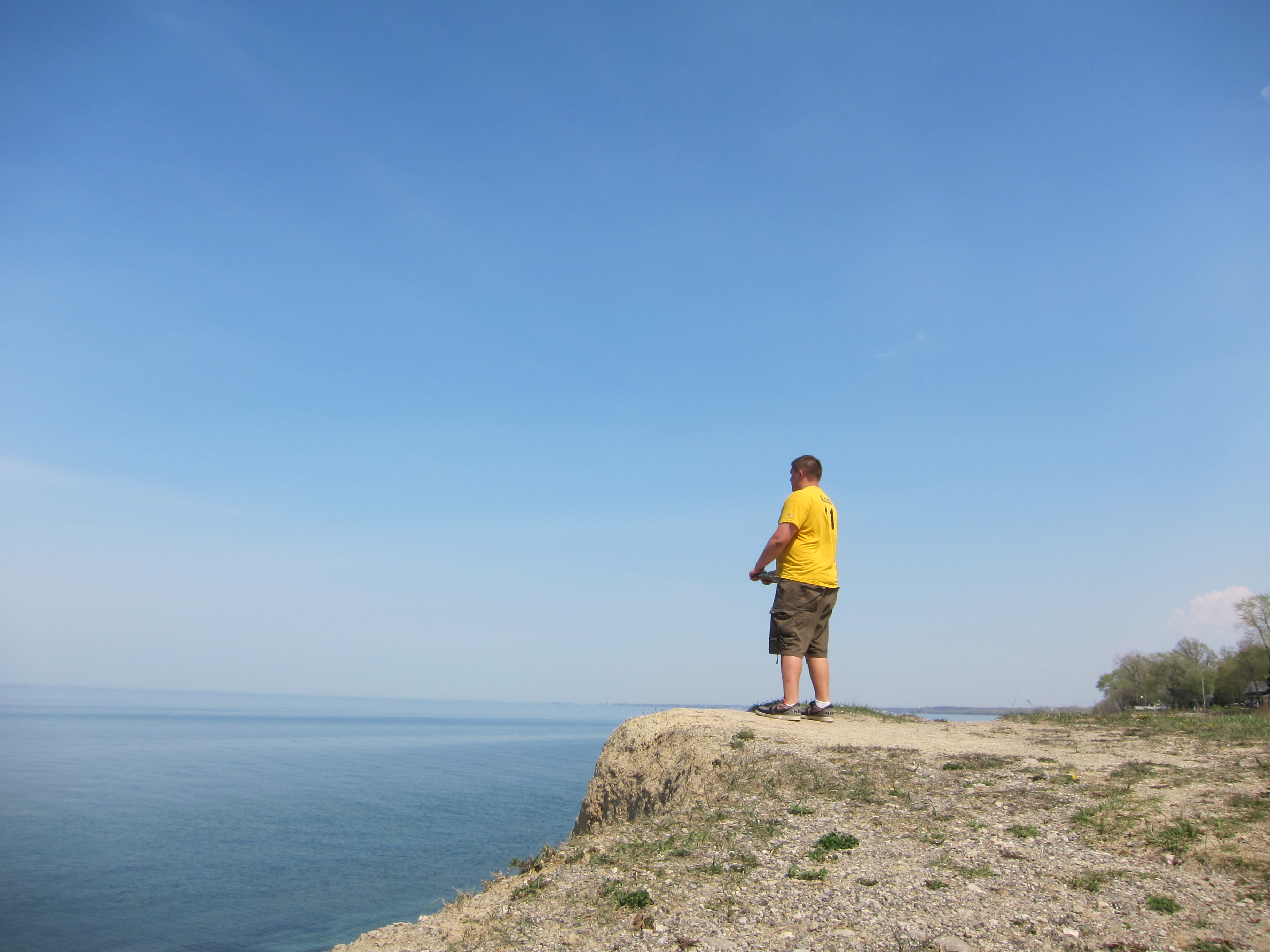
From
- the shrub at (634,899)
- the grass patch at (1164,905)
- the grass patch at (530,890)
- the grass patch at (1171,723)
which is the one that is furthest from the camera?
the grass patch at (1171,723)

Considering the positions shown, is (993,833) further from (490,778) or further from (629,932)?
(490,778)

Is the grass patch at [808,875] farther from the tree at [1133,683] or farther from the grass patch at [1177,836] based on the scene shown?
the tree at [1133,683]

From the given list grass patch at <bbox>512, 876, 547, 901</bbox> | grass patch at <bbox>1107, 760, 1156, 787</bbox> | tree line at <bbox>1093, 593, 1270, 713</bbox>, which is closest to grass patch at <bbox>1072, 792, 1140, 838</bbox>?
grass patch at <bbox>1107, 760, 1156, 787</bbox>

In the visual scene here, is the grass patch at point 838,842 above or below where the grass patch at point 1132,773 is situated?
below

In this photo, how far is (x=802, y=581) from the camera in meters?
8.83

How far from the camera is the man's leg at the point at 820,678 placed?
9.03 meters

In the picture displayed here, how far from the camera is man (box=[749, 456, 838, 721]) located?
873cm

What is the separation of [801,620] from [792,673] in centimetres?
69

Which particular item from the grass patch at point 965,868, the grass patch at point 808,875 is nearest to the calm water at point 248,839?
the grass patch at point 808,875

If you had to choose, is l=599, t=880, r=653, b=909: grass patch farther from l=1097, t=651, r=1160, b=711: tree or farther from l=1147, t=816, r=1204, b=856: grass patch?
l=1097, t=651, r=1160, b=711: tree

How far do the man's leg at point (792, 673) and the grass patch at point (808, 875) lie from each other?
374 centimetres

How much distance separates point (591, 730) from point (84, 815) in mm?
128019

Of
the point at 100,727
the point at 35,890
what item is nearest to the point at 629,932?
the point at 35,890

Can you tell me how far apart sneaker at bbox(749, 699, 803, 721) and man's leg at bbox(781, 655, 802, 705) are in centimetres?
21
